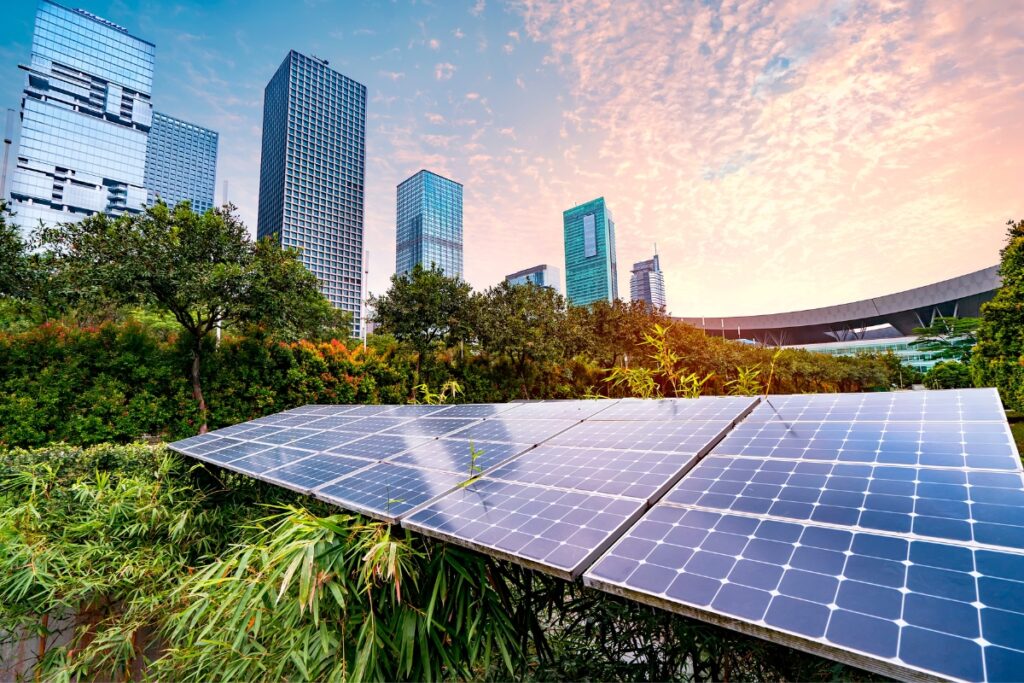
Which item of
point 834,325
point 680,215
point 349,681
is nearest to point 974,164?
point 680,215

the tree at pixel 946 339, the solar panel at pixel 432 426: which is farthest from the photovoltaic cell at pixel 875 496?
the tree at pixel 946 339

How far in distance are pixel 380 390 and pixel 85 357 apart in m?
6.29

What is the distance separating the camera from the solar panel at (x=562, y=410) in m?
4.18

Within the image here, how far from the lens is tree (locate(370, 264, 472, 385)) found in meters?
13.0

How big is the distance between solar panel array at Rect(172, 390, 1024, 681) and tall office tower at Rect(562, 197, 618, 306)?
112680mm

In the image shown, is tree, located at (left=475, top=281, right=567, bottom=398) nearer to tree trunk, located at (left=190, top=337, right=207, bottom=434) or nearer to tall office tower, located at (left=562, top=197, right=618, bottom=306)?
tree trunk, located at (left=190, top=337, right=207, bottom=434)

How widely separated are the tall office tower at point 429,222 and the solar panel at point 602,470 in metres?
108

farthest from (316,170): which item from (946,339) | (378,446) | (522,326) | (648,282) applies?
(378,446)

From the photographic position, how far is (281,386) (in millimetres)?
10492

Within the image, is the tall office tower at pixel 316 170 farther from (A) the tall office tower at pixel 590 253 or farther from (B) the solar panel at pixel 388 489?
(B) the solar panel at pixel 388 489

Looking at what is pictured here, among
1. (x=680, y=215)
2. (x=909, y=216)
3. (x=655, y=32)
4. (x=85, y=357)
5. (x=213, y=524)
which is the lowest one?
(x=213, y=524)

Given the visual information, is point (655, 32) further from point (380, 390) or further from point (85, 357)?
point (85, 357)

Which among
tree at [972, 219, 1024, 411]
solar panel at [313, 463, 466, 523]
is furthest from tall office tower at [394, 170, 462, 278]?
solar panel at [313, 463, 466, 523]

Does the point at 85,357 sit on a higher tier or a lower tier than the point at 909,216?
lower
